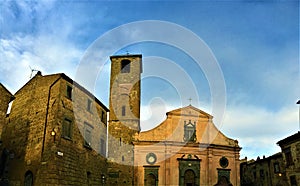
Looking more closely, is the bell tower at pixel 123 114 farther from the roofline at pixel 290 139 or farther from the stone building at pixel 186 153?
the roofline at pixel 290 139

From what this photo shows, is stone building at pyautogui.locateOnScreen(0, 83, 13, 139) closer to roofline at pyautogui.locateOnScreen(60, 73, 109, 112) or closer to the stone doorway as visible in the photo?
roofline at pyautogui.locateOnScreen(60, 73, 109, 112)

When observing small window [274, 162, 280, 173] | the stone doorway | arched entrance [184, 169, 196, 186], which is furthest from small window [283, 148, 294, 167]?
arched entrance [184, 169, 196, 186]

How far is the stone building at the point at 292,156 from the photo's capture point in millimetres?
26797

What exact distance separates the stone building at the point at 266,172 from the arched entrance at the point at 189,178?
9.92m

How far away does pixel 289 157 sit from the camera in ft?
93.1

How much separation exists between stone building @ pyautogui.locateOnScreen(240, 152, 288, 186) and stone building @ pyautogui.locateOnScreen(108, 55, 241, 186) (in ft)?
17.8

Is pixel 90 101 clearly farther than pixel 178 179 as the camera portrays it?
No

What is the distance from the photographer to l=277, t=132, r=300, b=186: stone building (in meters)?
26.8

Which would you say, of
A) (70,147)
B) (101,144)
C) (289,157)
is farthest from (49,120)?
(289,157)

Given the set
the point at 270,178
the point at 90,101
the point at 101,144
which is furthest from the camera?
the point at 270,178

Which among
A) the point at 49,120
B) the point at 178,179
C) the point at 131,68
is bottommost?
the point at 178,179

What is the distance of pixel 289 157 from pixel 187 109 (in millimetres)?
10480

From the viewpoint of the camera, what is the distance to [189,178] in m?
30.3

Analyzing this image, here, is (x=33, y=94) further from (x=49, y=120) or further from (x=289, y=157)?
(x=289, y=157)
